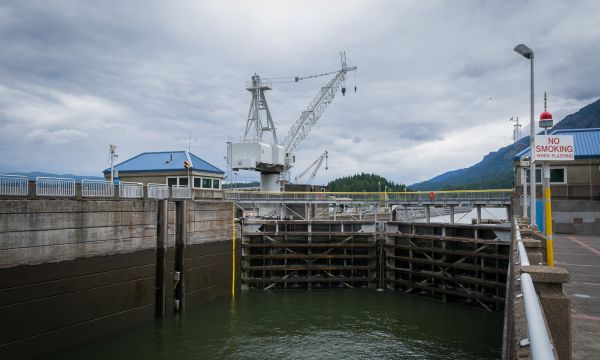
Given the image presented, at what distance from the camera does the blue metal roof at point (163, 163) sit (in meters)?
48.8

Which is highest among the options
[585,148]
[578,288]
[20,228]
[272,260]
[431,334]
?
[585,148]

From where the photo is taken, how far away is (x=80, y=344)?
2106 centimetres

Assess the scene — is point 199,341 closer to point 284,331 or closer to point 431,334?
point 284,331

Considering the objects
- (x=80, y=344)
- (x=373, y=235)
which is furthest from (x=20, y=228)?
(x=373, y=235)

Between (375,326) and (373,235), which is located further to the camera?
(373,235)

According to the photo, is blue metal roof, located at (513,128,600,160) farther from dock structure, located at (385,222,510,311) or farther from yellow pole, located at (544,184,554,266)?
yellow pole, located at (544,184,554,266)

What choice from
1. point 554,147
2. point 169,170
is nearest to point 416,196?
point 169,170

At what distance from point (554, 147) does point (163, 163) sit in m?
43.7

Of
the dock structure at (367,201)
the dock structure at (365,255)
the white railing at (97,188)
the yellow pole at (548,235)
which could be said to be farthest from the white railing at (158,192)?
the yellow pole at (548,235)

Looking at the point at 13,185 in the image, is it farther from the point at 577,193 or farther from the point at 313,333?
the point at 577,193

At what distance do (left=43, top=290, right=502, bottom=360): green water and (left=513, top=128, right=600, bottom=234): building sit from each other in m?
14.8

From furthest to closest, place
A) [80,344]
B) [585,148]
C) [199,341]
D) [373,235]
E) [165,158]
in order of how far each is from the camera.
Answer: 1. [165,158]
2. [585,148]
3. [373,235]
4. [199,341]
5. [80,344]

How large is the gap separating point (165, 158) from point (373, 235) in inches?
1099

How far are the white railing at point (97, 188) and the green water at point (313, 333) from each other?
764cm
